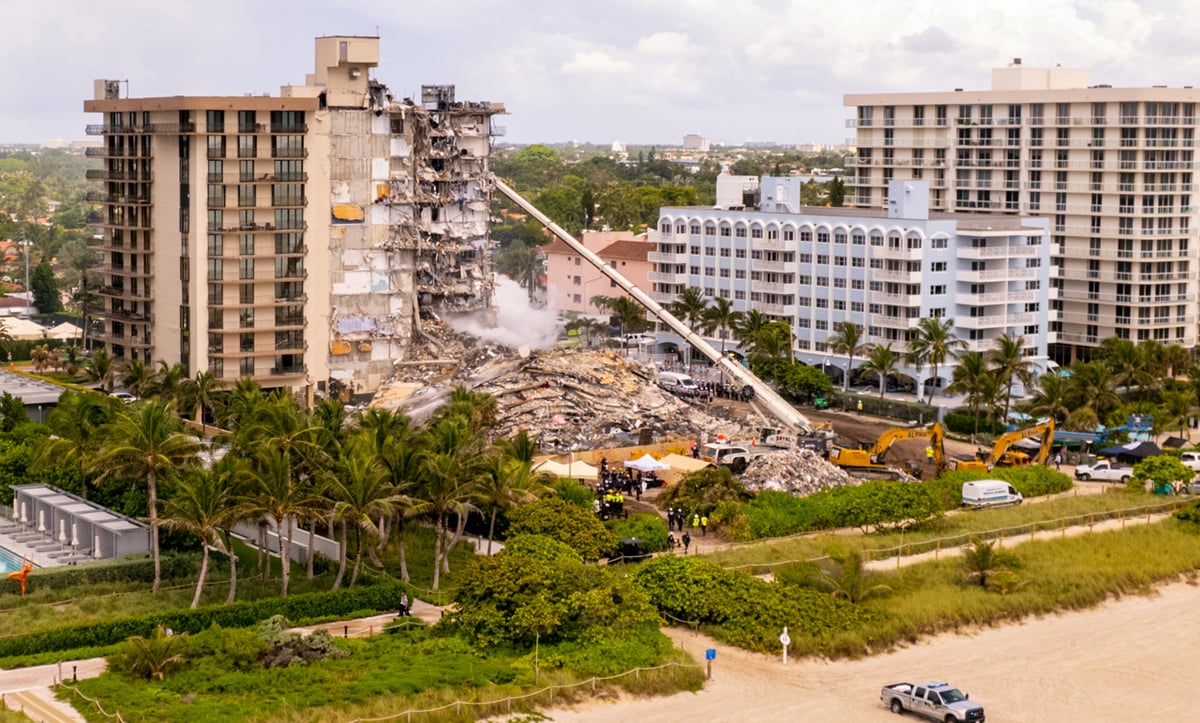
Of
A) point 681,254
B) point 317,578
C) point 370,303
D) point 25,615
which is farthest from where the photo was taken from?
point 681,254

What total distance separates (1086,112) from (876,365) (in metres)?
25.0

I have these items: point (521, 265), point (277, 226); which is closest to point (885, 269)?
point (277, 226)

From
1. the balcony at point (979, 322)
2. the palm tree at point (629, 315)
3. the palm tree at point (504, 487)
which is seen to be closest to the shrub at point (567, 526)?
the palm tree at point (504, 487)

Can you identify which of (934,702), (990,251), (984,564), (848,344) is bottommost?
(934,702)

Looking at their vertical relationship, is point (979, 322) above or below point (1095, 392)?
above

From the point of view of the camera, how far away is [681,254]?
349ft

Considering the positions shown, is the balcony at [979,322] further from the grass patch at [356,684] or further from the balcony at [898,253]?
the grass patch at [356,684]

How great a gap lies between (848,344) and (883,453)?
19.5 metres

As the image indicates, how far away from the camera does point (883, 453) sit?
73062 millimetres

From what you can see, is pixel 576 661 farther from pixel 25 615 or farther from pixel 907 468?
pixel 907 468

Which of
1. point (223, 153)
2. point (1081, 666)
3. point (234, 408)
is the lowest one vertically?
point (1081, 666)

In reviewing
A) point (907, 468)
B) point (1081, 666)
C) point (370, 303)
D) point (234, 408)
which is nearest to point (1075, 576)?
point (1081, 666)

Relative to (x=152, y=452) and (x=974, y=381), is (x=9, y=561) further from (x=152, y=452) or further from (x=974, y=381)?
(x=974, y=381)

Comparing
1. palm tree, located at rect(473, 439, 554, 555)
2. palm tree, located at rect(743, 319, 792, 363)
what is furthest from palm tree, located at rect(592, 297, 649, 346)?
palm tree, located at rect(473, 439, 554, 555)
